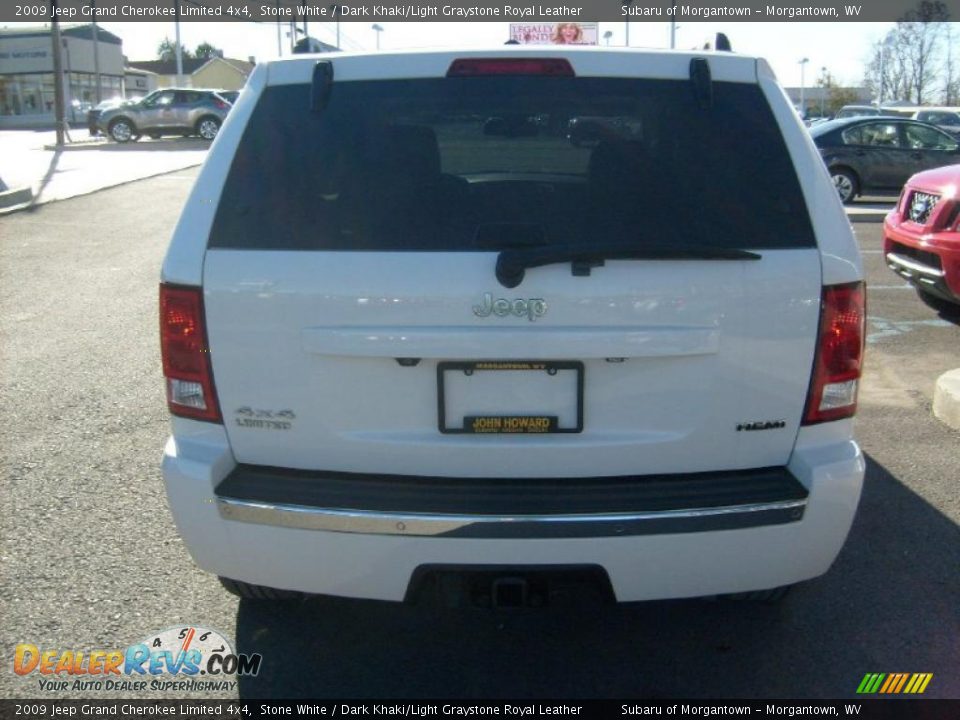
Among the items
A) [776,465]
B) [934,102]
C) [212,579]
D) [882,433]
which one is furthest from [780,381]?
[934,102]

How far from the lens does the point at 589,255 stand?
113 inches

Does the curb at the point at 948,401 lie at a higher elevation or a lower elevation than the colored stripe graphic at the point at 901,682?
higher

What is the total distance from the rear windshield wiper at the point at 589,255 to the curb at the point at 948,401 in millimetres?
3629

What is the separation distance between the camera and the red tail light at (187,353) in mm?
3008

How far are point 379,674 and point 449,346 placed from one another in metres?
1.22

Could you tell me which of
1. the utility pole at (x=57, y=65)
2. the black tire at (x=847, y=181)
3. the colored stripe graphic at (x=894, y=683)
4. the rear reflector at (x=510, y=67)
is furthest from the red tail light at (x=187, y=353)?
the utility pole at (x=57, y=65)

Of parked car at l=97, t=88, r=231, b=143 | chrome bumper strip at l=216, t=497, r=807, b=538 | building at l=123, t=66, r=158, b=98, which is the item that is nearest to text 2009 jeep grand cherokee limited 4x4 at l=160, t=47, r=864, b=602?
chrome bumper strip at l=216, t=497, r=807, b=538

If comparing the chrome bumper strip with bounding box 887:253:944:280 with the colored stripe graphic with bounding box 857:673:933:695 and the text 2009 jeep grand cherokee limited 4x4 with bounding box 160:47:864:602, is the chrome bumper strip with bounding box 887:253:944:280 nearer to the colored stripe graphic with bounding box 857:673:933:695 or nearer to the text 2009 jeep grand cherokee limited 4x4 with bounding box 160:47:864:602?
the colored stripe graphic with bounding box 857:673:933:695

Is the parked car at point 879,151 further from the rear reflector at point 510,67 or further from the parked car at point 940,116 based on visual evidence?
the rear reflector at point 510,67

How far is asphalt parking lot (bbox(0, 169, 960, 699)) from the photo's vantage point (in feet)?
11.0

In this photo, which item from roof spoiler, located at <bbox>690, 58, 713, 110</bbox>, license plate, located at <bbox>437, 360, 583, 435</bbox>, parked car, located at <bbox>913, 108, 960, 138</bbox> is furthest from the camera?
parked car, located at <bbox>913, 108, 960, 138</bbox>

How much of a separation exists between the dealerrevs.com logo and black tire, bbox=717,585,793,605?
5.20ft

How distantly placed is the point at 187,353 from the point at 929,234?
21.2ft

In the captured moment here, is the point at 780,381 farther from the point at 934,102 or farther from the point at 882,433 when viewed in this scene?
the point at 934,102
